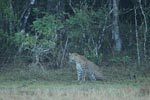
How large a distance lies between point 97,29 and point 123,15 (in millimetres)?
2254

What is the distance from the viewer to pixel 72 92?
13.6 meters

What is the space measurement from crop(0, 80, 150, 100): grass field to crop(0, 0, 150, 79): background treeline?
2.67 metres

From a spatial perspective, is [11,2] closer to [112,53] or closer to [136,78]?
[112,53]

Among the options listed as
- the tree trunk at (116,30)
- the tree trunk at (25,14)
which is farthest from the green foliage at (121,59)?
the tree trunk at (25,14)

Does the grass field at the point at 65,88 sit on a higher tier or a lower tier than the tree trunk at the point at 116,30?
lower

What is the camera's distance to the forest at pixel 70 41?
55.0ft

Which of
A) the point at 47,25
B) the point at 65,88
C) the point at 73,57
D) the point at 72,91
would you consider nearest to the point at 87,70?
the point at 73,57

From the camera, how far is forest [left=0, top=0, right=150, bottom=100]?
660 inches

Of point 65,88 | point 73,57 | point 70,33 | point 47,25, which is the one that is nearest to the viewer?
point 65,88

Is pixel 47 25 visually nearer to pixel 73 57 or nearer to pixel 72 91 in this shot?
pixel 73 57

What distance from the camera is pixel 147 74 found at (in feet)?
55.7

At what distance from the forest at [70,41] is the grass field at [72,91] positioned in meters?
0.06

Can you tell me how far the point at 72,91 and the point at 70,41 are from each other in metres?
5.45

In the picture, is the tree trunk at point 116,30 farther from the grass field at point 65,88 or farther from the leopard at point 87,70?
the leopard at point 87,70
